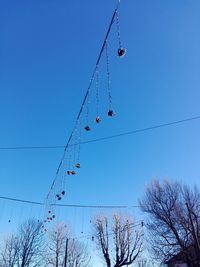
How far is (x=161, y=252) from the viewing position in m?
18.9

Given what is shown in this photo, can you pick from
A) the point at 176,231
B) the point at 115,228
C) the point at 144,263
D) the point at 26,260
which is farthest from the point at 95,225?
the point at 144,263

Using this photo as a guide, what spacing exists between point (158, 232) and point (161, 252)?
5.50 ft

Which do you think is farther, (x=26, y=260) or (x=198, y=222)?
(x=26, y=260)

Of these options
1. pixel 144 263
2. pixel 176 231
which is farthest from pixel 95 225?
pixel 144 263

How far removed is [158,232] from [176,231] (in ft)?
5.47

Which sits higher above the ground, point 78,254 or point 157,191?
point 157,191

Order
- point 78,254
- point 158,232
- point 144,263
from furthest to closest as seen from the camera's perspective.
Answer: point 144,263 < point 78,254 < point 158,232

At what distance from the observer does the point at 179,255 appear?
18.4 m

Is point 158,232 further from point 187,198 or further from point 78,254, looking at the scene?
point 78,254

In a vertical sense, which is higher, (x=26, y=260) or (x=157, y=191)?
(x=157, y=191)

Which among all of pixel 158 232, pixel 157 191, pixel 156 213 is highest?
pixel 157 191

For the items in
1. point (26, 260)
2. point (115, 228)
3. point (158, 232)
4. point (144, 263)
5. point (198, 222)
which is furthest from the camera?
point (144, 263)

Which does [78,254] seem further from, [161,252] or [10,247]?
[161,252]

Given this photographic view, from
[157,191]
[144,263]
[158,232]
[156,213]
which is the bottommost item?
[144,263]
